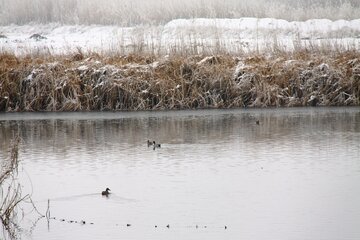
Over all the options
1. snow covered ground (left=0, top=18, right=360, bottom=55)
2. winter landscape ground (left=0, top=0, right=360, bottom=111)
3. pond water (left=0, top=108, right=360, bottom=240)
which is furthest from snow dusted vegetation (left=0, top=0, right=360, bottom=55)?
pond water (left=0, top=108, right=360, bottom=240)

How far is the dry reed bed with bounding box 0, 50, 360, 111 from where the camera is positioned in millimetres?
18516

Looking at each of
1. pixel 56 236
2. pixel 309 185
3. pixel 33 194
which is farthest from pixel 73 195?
pixel 309 185

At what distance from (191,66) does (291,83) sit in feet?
7.31

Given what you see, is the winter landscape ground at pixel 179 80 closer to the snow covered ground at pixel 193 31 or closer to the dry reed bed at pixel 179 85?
the dry reed bed at pixel 179 85

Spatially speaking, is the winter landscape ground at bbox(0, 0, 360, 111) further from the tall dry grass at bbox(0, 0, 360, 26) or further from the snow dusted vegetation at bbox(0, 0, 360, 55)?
the tall dry grass at bbox(0, 0, 360, 26)

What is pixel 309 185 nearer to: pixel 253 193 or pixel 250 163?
pixel 253 193

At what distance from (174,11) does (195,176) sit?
90.3 feet

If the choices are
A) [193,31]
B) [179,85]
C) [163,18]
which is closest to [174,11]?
[163,18]

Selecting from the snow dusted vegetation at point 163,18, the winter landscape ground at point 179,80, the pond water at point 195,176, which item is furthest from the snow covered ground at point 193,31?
the pond water at point 195,176

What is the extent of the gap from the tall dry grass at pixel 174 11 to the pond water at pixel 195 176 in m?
19.4

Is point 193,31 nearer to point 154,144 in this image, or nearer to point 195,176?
point 154,144

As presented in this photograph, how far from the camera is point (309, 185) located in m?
9.10

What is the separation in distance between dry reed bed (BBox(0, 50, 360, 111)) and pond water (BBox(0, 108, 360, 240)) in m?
2.09

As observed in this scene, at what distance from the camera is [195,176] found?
982 cm
